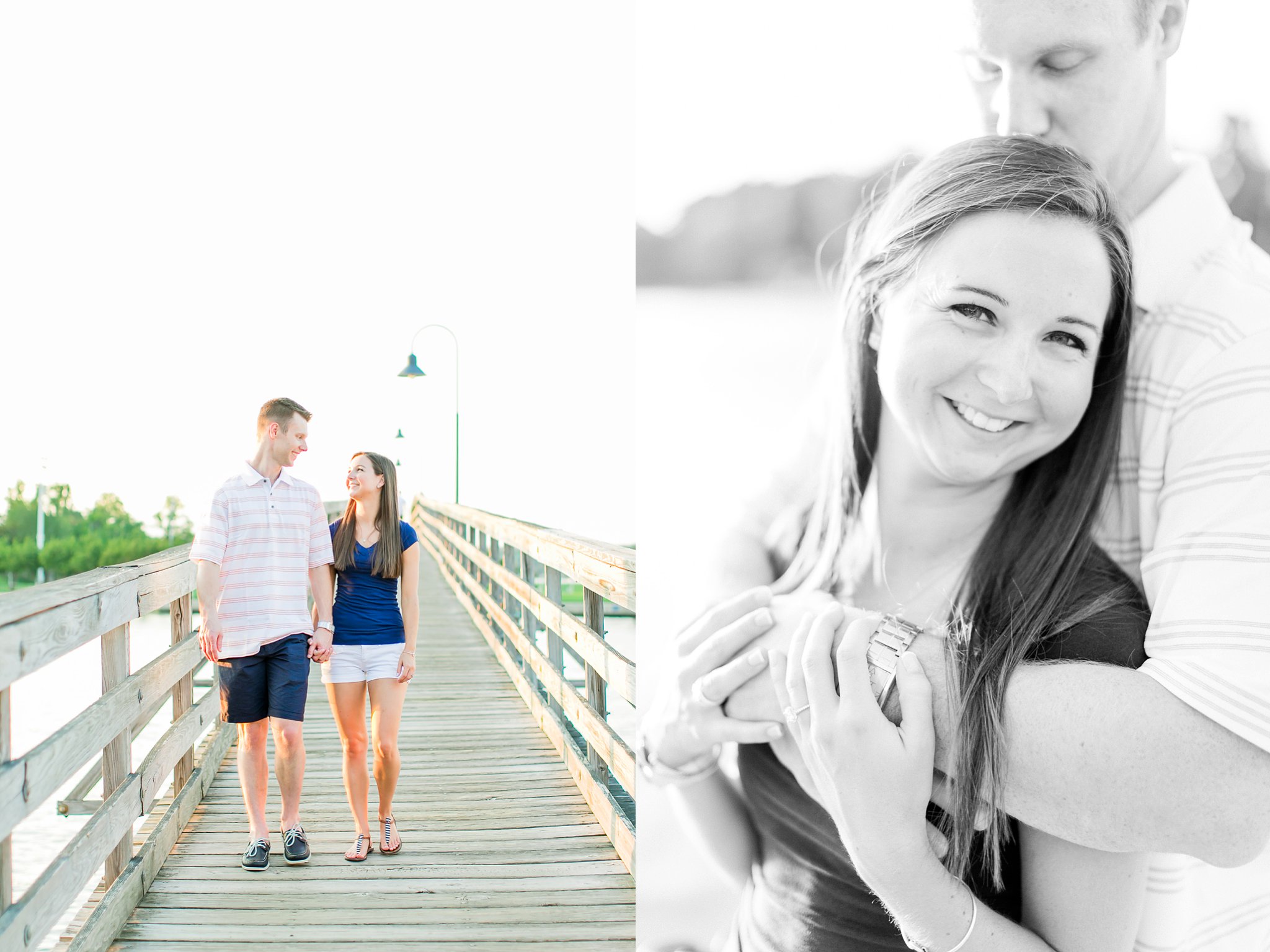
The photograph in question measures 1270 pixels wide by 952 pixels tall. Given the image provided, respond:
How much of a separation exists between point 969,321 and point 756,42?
0.63 meters

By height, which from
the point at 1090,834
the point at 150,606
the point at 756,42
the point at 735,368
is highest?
the point at 756,42

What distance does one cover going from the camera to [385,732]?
9.14ft

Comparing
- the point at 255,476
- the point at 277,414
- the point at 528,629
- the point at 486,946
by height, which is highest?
the point at 277,414

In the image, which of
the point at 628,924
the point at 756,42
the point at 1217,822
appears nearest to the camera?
the point at 1217,822

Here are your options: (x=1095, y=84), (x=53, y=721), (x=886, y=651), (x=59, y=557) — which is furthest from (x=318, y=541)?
(x=53, y=721)

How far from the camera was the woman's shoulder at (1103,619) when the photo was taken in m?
1.35

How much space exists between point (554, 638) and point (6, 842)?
2145 millimetres

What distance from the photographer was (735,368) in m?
1.67

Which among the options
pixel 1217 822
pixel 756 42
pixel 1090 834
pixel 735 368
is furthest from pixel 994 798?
pixel 756 42

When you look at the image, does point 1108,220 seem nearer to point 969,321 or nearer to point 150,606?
point 969,321

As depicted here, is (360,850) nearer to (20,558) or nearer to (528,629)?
(528,629)

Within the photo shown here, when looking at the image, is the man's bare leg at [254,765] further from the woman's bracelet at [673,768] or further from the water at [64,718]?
the woman's bracelet at [673,768]

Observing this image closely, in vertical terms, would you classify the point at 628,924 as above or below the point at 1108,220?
below

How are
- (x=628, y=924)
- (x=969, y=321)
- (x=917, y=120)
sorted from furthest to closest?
(x=628, y=924) → (x=917, y=120) → (x=969, y=321)
